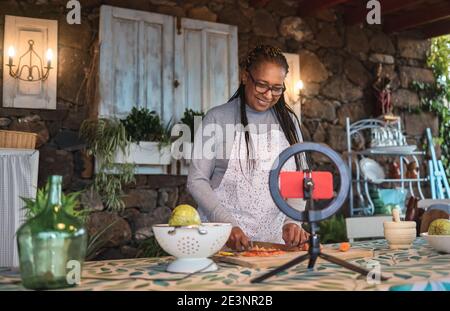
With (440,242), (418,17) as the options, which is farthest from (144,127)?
(418,17)

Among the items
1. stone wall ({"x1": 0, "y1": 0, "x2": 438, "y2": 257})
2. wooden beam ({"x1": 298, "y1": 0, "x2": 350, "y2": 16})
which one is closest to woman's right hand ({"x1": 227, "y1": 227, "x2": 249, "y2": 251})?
stone wall ({"x1": 0, "y1": 0, "x2": 438, "y2": 257})

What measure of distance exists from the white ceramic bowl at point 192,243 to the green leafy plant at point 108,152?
3.07 metres

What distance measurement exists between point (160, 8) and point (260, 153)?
3.23 metres

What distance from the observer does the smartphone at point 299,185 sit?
125cm

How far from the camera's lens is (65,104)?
4480 millimetres

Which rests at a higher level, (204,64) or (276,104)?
(204,64)

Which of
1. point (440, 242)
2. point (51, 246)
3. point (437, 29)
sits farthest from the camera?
point (437, 29)

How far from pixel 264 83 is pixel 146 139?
2629mm

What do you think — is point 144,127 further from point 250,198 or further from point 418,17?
point 418,17

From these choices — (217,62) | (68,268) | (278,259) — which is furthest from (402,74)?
(68,268)

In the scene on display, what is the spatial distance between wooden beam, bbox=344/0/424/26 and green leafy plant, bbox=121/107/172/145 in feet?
9.37

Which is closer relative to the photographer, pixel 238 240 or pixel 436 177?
pixel 238 240

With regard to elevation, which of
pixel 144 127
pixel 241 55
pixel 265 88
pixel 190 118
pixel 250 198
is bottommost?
pixel 250 198

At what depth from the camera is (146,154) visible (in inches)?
175
